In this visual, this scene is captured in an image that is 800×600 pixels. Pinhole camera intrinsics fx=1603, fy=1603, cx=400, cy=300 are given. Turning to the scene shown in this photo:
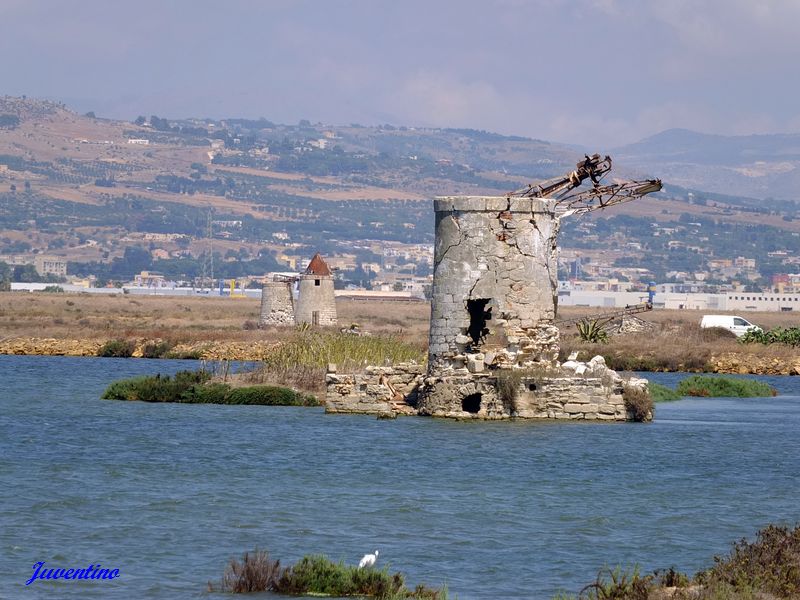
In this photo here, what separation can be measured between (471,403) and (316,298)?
35904 millimetres

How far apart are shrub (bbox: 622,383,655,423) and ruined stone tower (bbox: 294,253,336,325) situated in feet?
116

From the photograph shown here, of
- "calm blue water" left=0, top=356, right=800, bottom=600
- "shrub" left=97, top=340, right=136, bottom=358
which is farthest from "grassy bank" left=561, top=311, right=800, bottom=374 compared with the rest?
"calm blue water" left=0, top=356, right=800, bottom=600

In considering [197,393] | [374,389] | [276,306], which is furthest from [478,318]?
[276,306]

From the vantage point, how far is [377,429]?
96.7 ft

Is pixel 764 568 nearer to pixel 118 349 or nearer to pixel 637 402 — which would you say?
pixel 637 402

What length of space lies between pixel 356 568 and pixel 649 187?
77.4 feet

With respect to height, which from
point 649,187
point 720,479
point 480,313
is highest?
point 649,187

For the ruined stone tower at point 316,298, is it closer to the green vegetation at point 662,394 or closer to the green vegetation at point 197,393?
the green vegetation at point 662,394

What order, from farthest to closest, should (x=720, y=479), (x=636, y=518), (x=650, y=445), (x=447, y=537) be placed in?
(x=650, y=445), (x=720, y=479), (x=636, y=518), (x=447, y=537)

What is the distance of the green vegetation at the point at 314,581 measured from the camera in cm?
1518

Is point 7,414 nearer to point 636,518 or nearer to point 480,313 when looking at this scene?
point 480,313

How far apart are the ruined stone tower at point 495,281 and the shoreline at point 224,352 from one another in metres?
21.4

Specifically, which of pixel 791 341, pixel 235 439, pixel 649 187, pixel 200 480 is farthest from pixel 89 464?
pixel 791 341

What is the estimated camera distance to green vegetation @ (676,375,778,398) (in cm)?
4312
